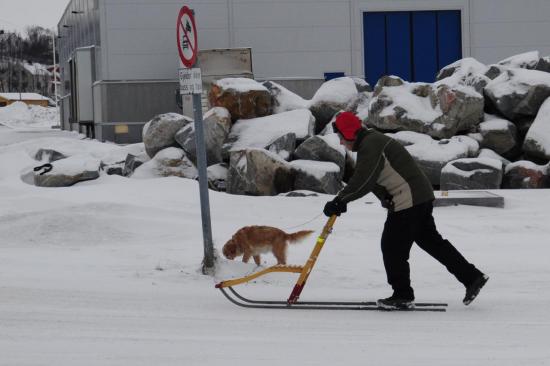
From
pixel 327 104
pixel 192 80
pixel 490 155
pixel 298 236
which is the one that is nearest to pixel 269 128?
pixel 327 104

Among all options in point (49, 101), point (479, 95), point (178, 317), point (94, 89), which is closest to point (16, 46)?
point (49, 101)

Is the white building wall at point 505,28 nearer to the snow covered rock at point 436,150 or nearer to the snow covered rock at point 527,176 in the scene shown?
the snow covered rock at point 436,150

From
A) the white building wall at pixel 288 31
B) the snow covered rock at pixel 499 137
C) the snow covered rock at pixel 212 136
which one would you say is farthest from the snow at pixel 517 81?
the white building wall at pixel 288 31

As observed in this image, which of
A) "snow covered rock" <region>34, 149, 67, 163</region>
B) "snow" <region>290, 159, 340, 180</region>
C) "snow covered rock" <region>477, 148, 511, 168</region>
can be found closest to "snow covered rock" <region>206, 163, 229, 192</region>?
"snow" <region>290, 159, 340, 180</region>

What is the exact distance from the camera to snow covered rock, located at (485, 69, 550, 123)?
16.5 m

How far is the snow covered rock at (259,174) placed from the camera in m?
14.4

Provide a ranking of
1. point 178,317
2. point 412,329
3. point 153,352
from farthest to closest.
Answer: point 178,317, point 412,329, point 153,352

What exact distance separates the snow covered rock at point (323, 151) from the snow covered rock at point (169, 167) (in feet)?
7.10

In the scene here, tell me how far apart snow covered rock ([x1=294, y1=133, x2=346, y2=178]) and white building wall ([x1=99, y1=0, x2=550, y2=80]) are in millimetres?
13091

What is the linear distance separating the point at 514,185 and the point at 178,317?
33.6ft

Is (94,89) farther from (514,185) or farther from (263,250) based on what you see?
(263,250)

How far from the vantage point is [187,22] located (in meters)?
8.09

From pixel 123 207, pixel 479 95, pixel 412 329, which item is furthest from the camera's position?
pixel 479 95

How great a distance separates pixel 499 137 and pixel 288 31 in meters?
13.2
